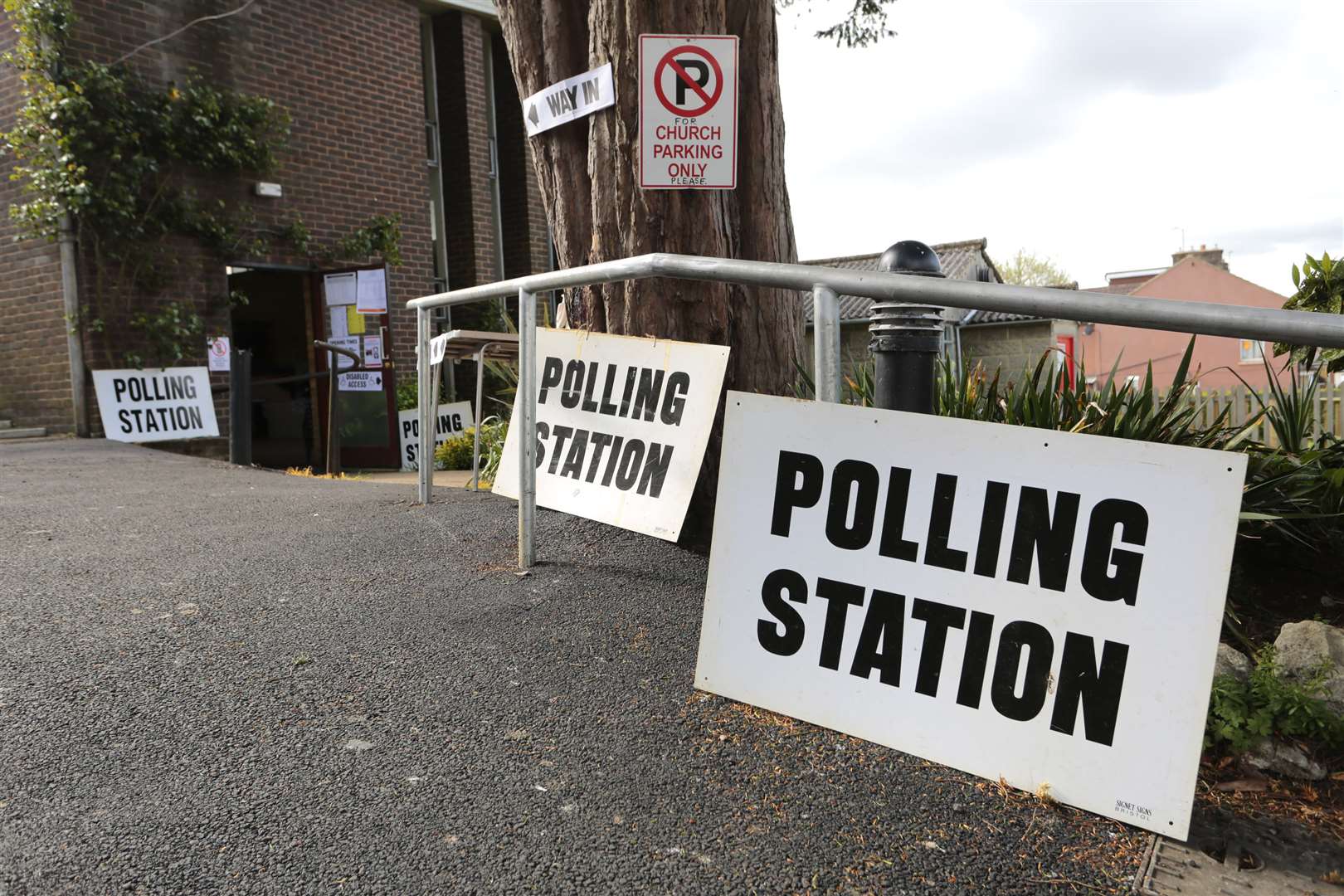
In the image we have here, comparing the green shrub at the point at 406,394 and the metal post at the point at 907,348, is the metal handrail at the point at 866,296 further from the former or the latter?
the green shrub at the point at 406,394

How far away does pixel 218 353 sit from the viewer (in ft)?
36.4

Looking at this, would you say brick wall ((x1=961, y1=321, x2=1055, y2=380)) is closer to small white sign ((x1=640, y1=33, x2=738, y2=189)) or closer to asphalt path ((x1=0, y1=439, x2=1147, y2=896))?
small white sign ((x1=640, y1=33, x2=738, y2=189))

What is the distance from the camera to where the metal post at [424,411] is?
15.7 feet

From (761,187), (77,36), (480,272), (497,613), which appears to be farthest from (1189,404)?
(480,272)

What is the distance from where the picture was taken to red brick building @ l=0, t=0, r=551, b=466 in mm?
10234

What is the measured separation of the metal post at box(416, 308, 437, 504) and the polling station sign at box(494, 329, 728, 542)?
0.99 m

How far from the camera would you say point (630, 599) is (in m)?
3.33

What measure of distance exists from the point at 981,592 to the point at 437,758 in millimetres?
1355

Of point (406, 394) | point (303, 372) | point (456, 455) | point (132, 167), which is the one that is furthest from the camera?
point (303, 372)

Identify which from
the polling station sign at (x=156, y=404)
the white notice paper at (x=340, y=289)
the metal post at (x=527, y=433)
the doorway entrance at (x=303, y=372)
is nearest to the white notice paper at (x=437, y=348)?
the metal post at (x=527, y=433)

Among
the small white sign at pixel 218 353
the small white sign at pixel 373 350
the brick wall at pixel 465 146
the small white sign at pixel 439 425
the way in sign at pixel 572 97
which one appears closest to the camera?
the way in sign at pixel 572 97

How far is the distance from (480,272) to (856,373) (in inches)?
466

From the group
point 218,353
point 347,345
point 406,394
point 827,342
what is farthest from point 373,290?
point 827,342

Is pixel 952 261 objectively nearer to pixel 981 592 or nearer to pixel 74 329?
pixel 74 329
